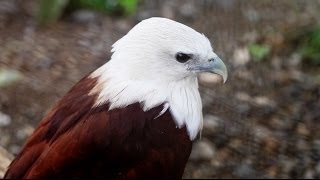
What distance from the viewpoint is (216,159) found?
15.5 feet

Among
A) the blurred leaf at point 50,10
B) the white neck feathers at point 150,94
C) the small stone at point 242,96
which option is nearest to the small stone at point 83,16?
the blurred leaf at point 50,10

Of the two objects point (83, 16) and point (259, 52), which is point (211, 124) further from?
point (83, 16)

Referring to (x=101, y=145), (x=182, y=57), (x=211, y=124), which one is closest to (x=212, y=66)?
(x=182, y=57)

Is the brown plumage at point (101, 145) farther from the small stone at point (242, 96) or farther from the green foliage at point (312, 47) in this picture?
the green foliage at point (312, 47)

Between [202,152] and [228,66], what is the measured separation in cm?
95

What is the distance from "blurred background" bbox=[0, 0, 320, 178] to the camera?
477 cm

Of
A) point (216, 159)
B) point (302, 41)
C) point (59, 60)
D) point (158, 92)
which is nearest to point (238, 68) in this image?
point (302, 41)

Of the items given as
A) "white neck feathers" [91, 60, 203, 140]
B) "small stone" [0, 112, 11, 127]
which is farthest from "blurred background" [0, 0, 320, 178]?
"white neck feathers" [91, 60, 203, 140]

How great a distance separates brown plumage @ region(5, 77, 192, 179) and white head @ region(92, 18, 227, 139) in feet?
0.19

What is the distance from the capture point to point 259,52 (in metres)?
5.55

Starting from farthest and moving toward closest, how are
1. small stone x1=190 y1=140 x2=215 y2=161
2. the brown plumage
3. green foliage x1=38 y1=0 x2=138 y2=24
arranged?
green foliage x1=38 y1=0 x2=138 y2=24 → small stone x1=190 y1=140 x2=215 y2=161 → the brown plumage

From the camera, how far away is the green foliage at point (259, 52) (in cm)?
555

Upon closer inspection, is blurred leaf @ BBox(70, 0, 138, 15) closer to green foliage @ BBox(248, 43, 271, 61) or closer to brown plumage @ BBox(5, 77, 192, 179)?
green foliage @ BBox(248, 43, 271, 61)

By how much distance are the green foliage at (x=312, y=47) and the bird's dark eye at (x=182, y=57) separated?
216 cm
